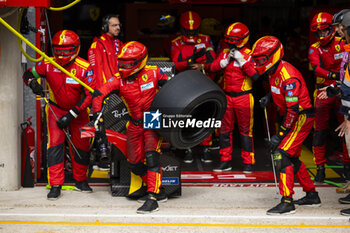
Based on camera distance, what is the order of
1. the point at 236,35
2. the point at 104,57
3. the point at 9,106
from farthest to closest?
1. the point at 104,57
2. the point at 236,35
3. the point at 9,106

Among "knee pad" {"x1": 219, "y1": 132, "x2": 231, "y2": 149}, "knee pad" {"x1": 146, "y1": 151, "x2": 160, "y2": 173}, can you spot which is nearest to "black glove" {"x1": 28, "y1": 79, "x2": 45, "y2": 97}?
"knee pad" {"x1": 146, "y1": 151, "x2": 160, "y2": 173}

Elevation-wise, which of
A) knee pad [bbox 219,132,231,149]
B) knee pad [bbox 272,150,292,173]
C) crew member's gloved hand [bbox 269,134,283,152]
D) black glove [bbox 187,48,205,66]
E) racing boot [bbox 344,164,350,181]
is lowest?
racing boot [bbox 344,164,350,181]

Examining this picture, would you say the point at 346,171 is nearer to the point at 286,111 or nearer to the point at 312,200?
the point at 312,200

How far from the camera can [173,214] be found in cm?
720

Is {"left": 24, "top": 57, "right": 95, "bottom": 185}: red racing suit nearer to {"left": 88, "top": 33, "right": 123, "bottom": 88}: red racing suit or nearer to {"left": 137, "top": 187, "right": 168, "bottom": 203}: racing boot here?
{"left": 137, "top": 187, "right": 168, "bottom": 203}: racing boot

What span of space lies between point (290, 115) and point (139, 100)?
1715mm

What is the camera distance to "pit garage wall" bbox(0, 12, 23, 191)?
25.9ft

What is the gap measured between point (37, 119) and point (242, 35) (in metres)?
2.99

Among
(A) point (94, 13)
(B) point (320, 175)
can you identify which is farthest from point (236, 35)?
(A) point (94, 13)

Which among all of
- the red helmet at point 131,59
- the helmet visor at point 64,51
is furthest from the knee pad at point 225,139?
the helmet visor at point 64,51

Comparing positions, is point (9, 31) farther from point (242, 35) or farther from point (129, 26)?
point (129, 26)

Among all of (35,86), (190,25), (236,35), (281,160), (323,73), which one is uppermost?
(190,25)

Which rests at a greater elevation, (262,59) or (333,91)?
(262,59)

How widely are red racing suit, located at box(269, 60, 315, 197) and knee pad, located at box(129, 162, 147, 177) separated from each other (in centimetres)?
160
